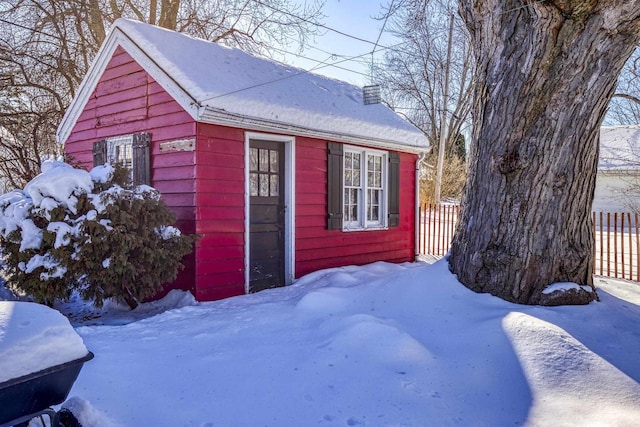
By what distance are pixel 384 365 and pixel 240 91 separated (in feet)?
13.4

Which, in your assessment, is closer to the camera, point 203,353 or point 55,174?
point 203,353

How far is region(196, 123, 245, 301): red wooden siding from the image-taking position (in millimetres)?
5559

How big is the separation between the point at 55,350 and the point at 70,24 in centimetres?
1401

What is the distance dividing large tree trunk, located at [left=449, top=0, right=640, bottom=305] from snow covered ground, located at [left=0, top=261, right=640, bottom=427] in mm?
368

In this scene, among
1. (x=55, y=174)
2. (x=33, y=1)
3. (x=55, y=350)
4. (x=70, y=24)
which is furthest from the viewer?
(x=70, y=24)

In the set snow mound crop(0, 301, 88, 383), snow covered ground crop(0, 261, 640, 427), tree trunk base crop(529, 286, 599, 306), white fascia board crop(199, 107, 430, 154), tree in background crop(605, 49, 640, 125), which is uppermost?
tree in background crop(605, 49, 640, 125)

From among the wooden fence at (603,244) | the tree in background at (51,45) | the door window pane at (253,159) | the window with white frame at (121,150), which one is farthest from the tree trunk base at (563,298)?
the tree in background at (51,45)

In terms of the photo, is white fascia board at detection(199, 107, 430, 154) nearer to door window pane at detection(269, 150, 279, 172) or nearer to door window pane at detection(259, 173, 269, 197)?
door window pane at detection(269, 150, 279, 172)

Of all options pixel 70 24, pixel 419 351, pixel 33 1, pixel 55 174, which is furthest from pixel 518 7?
pixel 70 24

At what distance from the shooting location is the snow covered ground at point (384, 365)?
2.57m

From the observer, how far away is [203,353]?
360 centimetres

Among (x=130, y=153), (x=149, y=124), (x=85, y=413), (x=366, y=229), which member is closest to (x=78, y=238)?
(x=149, y=124)

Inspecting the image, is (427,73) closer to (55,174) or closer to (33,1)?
(33,1)

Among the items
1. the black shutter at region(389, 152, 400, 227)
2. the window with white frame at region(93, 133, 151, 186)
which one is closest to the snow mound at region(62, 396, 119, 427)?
the window with white frame at region(93, 133, 151, 186)
